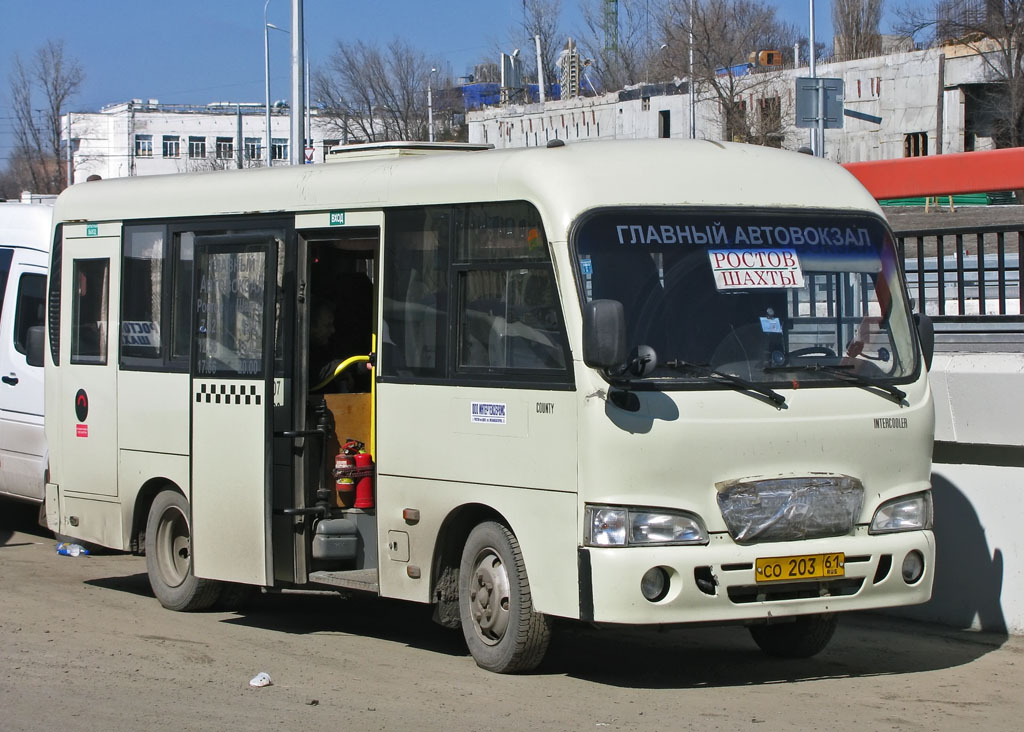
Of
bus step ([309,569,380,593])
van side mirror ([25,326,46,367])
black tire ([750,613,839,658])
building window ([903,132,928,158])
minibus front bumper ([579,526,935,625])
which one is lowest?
black tire ([750,613,839,658])

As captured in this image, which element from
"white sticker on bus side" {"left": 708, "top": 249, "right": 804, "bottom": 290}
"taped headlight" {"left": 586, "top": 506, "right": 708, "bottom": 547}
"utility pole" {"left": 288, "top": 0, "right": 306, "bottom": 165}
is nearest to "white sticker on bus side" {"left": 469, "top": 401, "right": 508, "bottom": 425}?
"taped headlight" {"left": 586, "top": 506, "right": 708, "bottom": 547}

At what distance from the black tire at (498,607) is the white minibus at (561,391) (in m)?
0.02

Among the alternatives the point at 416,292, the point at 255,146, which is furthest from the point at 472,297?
the point at 255,146

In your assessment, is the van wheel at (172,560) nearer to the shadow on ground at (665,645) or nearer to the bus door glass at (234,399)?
the shadow on ground at (665,645)

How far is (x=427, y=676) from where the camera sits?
25.6 ft

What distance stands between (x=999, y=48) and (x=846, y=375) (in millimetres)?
60974

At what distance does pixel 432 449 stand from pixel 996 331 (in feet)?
14.7

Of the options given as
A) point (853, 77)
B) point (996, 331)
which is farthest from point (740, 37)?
point (996, 331)

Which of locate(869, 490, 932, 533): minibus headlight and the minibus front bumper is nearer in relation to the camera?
the minibus front bumper

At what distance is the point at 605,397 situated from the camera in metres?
7.08

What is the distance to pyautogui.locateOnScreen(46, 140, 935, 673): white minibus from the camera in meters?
7.11

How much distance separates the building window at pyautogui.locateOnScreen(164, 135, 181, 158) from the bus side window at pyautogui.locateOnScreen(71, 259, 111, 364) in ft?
309

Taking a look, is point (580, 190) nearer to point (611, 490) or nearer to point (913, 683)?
point (611, 490)

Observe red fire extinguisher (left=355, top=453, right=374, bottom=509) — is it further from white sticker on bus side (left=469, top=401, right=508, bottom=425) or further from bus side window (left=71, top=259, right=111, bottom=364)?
bus side window (left=71, top=259, right=111, bottom=364)
